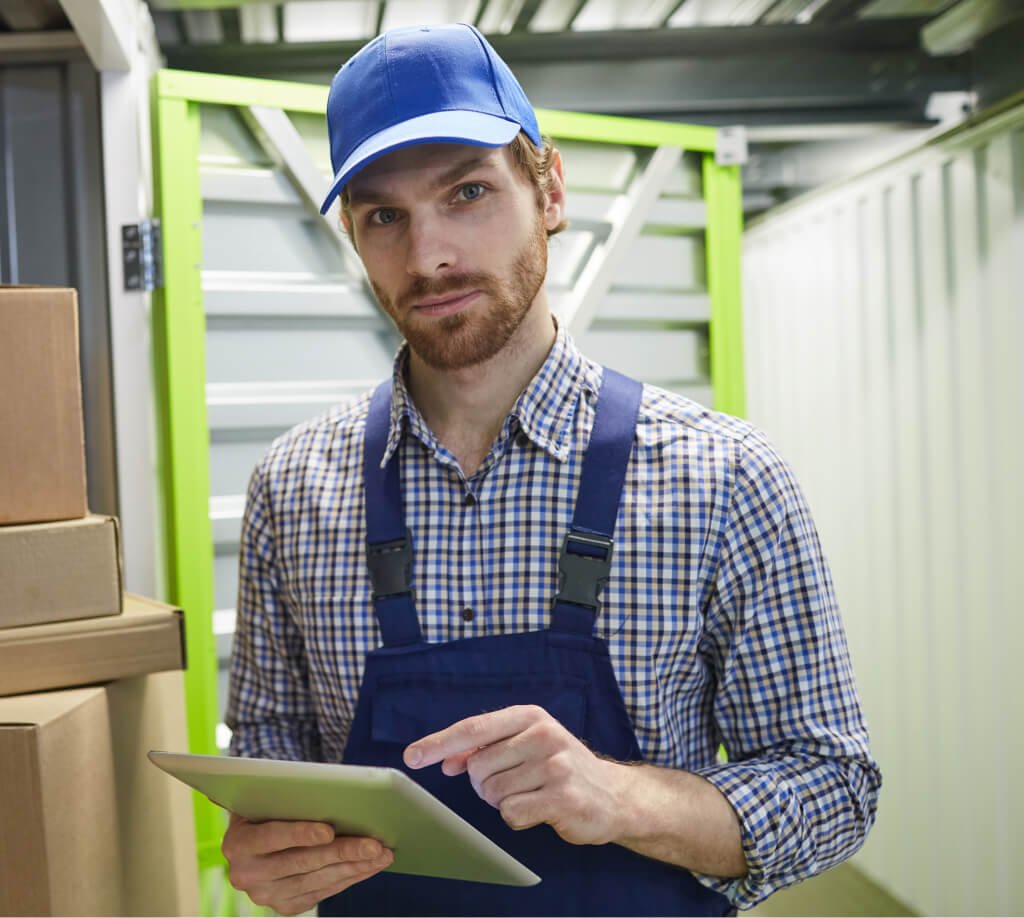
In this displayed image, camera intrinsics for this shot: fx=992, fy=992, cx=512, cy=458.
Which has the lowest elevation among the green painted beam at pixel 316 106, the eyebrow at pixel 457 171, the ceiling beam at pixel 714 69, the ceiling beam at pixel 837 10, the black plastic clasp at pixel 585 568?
the black plastic clasp at pixel 585 568

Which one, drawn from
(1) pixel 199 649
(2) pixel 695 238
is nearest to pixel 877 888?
(2) pixel 695 238

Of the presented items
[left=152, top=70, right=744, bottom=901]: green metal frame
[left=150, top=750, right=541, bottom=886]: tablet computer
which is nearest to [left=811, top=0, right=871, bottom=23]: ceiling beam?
[left=152, top=70, right=744, bottom=901]: green metal frame

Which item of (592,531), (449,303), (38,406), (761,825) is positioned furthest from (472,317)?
(761,825)

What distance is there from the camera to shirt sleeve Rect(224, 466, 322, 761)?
1.77 metres

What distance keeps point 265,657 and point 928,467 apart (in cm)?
247

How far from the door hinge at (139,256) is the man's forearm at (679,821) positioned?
145 cm

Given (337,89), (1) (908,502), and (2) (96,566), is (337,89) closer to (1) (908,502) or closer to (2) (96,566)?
(2) (96,566)

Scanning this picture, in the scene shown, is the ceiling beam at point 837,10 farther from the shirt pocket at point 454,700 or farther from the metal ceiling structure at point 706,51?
the shirt pocket at point 454,700

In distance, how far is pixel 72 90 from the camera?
210 cm

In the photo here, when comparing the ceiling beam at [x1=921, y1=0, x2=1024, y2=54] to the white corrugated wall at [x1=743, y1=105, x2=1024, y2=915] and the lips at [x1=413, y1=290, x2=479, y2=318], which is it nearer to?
the white corrugated wall at [x1=743, y1=105, x2=1024, y2=915]

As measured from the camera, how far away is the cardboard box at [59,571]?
141cm

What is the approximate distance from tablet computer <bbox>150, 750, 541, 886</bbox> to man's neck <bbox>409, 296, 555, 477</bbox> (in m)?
0.63

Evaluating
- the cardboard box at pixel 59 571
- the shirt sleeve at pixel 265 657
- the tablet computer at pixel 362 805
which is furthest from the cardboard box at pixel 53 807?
the shirt sleeve at pixel 265 657

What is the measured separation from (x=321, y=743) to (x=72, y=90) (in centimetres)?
146
